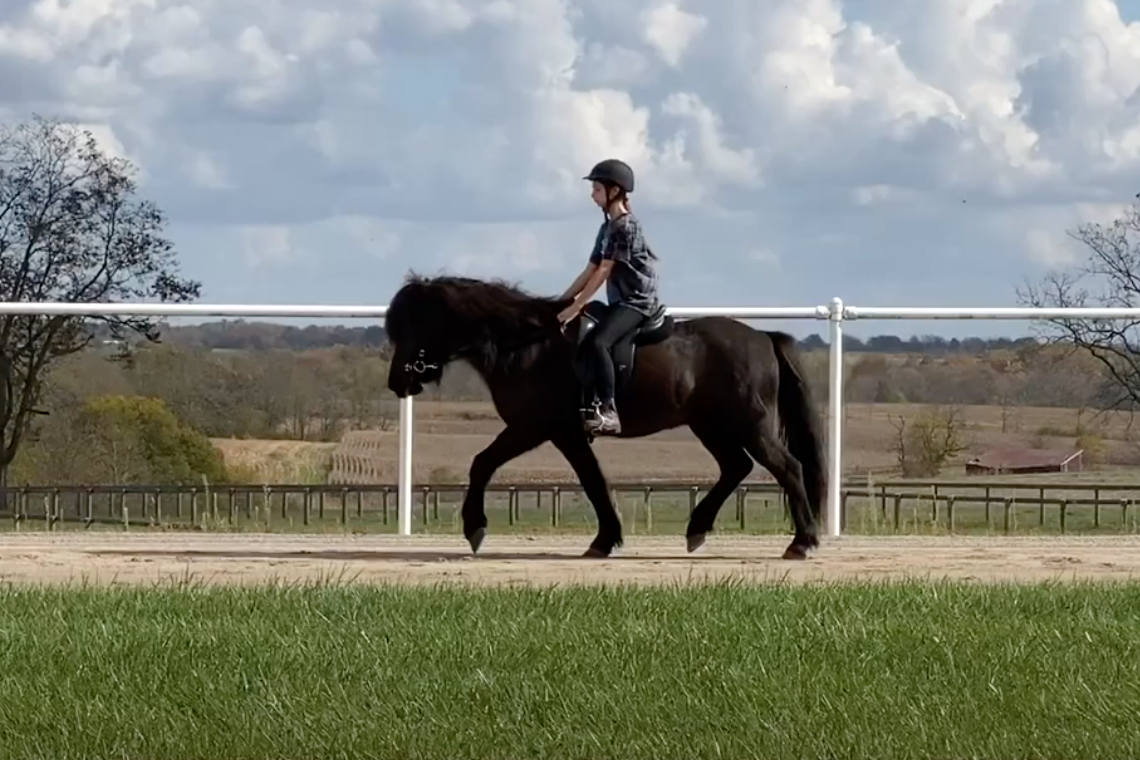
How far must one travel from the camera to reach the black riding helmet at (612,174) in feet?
37.7

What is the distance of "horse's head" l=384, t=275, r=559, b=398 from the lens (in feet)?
39.2

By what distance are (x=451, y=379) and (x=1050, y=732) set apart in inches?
297

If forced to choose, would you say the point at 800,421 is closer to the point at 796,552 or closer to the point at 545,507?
the point at 796,552

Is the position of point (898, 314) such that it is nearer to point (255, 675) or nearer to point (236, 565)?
point (236, 565)

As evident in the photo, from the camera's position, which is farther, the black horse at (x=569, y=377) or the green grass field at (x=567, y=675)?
the black horse at (x=569, y=377)

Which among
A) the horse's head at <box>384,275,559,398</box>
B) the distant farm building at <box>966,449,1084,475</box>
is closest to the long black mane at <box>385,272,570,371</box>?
the horse's head at <box>384,275,559,398</box>

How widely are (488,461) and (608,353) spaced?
3.33 feet

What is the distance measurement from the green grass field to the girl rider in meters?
2.15

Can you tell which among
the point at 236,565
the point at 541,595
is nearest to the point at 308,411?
the point at 236,565

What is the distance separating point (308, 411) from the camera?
14375mm

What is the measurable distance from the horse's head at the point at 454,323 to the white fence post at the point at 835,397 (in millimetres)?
2911

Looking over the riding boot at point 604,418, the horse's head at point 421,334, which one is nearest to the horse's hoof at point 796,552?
the riding boot at point 604,418

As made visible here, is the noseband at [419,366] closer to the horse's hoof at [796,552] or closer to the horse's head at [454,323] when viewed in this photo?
the horse's head at [454,323]

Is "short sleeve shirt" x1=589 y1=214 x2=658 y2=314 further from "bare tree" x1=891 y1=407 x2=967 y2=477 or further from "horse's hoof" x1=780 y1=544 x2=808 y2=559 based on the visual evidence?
"bare tree" x1=891 y1=407 x2=967 y2=477
